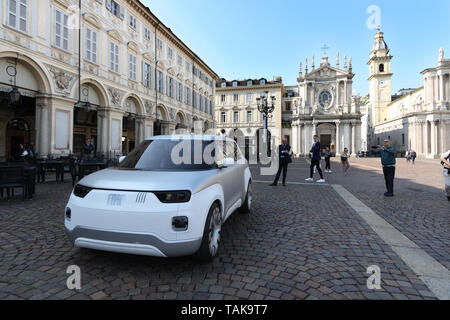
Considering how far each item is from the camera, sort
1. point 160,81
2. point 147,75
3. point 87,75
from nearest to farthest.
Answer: point 87,75
point 147,75
point 160,81

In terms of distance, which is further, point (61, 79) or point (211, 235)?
point (61, 79)

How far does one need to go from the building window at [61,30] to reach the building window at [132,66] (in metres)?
5.49

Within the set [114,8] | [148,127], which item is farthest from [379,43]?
[114,8]

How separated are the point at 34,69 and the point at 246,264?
15.1 metres

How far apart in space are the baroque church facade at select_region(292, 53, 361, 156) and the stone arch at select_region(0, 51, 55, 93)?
45387mm

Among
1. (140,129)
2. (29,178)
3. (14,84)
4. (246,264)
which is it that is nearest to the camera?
(246,264)

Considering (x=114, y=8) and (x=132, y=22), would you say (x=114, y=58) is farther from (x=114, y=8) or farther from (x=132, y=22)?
(x=132, y=22)

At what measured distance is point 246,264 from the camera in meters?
3.09

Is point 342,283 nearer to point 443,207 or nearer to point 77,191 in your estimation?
point 77,191

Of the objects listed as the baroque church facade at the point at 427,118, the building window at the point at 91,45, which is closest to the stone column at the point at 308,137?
the baroque church facade at the point at 427,118

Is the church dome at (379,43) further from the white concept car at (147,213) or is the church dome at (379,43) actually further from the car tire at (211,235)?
the white concept car at (147,213)

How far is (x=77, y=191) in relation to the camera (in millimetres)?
2961

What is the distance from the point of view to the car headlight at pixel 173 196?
104 inches
